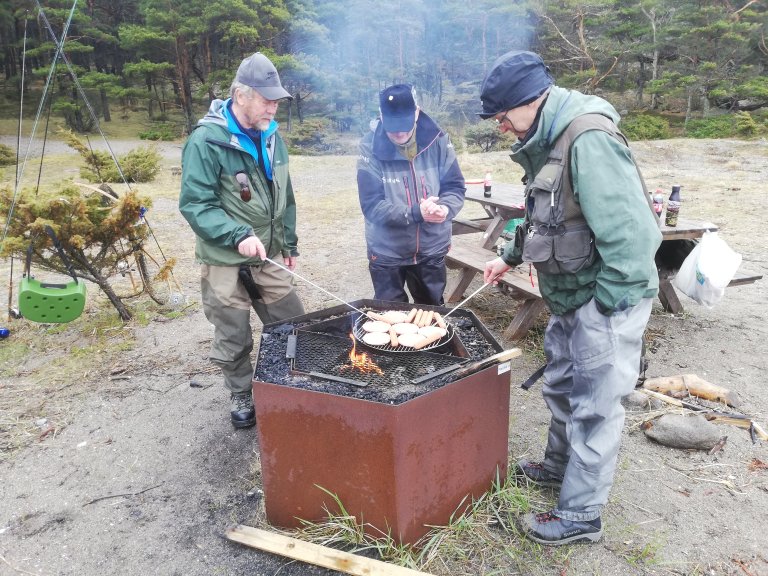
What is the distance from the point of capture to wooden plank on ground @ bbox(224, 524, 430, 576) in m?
2.34

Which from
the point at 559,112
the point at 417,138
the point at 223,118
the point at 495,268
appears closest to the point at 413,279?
the point at 417,138

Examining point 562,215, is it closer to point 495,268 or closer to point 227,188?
point 495,268

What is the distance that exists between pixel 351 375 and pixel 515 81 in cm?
150

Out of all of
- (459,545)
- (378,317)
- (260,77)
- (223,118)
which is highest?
(260,77)

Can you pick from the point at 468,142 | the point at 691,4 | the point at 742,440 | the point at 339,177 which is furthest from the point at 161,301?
the point at 691,4

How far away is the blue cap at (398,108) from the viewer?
341cm

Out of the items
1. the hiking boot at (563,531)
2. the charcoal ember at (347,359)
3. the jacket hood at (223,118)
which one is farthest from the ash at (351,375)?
the jacket hood at (223,118)

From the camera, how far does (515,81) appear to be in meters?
2.20

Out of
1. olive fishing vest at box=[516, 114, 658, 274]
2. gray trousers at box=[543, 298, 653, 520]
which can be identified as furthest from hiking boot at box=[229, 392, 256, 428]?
olive fishing vest at box=[516, 114, 658, 274]

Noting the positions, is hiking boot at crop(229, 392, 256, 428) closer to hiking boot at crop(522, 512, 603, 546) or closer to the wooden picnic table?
hiking boot at crop(522, 512, 603, 546)

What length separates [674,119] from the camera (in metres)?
21.5

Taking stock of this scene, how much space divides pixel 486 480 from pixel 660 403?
5.43 feet

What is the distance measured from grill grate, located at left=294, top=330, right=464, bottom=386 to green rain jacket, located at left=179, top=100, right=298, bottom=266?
750 mm

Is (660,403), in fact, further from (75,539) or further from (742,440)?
(75,539)
